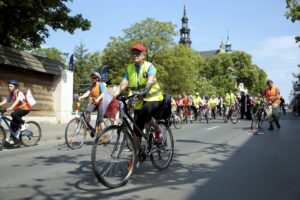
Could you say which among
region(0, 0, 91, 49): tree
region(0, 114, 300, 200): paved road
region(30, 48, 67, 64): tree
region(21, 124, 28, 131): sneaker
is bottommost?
region(0, 114, 300, 200): paved road

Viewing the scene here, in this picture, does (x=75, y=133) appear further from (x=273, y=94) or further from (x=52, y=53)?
(x=52, y=53)

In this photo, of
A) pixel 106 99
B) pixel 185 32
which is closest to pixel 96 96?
pixel 106 99

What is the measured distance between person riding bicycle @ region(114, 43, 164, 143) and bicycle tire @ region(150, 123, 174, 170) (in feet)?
1.93

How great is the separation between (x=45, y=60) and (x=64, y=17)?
3.58 m

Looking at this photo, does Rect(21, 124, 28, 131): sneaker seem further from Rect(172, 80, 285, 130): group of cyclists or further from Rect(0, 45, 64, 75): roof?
Rect(172, 80, 285, 130): group of cyclists

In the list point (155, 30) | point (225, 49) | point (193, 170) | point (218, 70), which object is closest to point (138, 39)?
point (155, 30)

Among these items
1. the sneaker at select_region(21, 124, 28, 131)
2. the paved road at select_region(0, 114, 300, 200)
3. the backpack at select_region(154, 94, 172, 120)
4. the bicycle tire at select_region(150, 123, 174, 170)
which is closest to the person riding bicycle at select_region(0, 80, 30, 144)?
the sneaker at select_region(21, 124, 28, 131)

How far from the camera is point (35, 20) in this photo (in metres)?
15.7

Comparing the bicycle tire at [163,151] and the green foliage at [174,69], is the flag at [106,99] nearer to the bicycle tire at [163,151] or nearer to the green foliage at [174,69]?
the bicycle tire at [163,151]

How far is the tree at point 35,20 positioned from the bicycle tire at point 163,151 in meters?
8.73

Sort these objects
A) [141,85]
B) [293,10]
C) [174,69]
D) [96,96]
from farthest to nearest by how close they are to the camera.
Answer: [174,69] < [293,10] < [96,96] < [141,85]

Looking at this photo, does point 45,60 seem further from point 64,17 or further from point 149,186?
point 149,186

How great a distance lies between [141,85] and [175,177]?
151 centimetres

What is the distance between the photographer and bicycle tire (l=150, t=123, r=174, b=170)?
20.7ft
